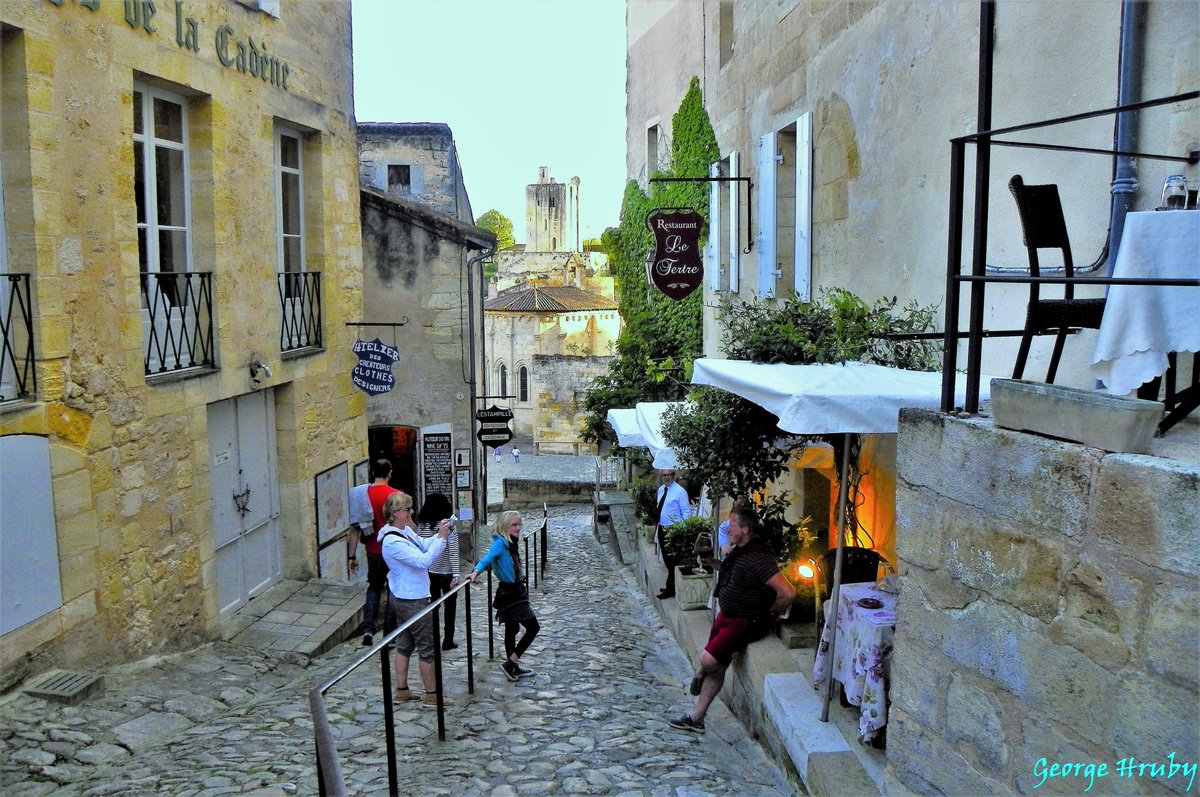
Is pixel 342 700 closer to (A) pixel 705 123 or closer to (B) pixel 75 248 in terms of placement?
(B) pixel 75 248

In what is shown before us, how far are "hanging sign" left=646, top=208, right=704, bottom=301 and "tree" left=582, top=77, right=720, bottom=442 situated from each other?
106cm

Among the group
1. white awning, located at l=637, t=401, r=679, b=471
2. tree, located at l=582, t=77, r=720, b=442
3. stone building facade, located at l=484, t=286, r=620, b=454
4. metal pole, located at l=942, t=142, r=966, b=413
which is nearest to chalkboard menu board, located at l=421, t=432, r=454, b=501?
tree, located at l=582, t=77, r=720, b=442

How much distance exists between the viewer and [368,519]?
831 cm

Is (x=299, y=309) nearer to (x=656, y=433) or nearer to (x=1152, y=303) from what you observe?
(x=656, y=433)

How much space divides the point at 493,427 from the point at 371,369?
5104 mm

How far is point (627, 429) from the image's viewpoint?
38.3 ft

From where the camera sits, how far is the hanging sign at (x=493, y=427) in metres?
15.1

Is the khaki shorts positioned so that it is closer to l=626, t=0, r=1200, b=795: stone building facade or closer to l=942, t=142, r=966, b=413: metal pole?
l=626, t=0, r=1200, b=795: stone building facade

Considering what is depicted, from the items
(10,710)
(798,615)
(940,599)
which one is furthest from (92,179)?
(940,599)

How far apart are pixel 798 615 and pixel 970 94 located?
3.28m

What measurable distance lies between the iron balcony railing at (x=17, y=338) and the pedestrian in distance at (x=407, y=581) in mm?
2189

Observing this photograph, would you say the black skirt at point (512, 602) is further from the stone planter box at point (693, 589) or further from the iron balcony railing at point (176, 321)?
the iron balcony railing at point (176, 321)

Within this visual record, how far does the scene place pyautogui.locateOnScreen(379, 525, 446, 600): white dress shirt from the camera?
5.66 metres

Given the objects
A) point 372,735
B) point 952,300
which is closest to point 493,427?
point 372,735
